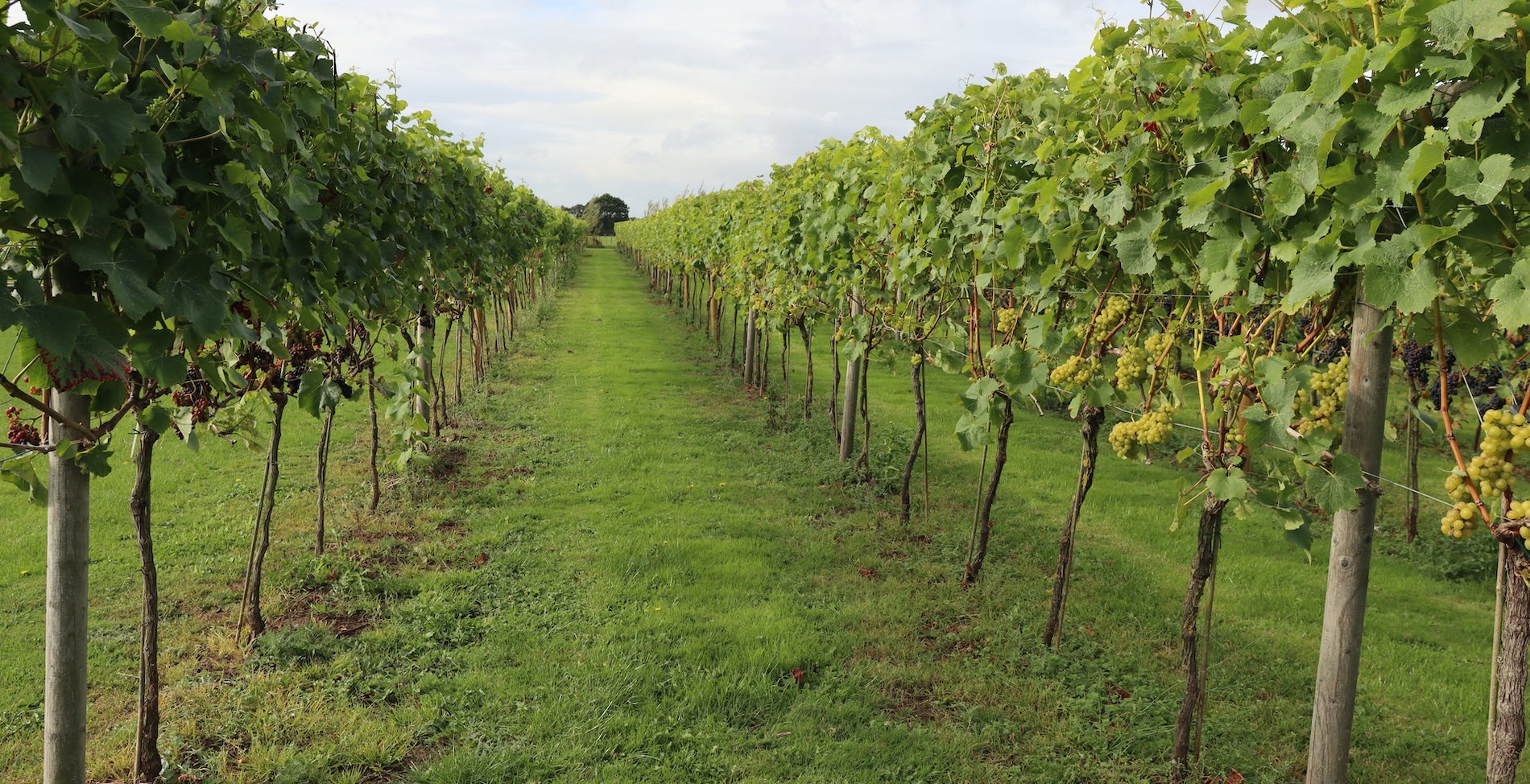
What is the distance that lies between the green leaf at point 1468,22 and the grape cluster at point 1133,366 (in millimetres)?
1681

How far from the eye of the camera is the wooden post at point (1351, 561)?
8.50 ft

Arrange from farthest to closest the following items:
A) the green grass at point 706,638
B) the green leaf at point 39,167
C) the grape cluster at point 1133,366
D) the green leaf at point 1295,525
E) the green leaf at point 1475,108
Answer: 1. the green grass at point 706,638
2. the grape cluster at point 1133,366
3. the green leaf at point 1295,525
4. the green leaf at point 1475,108
5. the green leaf at point 39,167

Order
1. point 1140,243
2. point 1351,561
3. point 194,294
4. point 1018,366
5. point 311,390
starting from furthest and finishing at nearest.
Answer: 1. point 1018,366
2. point 311,390
3. point 1140,243
4. point 1351,561
5. point 194,294

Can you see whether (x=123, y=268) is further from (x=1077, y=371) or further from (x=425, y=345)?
(x=425, y=345)

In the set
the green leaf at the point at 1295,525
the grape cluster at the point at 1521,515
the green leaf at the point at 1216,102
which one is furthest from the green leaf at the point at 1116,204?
the grape cluster at the point at 1521,515

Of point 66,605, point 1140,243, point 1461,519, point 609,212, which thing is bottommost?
point 66,605

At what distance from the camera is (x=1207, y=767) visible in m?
3.62

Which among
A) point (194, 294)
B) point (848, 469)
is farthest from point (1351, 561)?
point (848, 469)

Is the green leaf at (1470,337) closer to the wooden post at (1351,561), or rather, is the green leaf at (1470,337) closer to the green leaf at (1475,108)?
the wooden post at (1351,561)

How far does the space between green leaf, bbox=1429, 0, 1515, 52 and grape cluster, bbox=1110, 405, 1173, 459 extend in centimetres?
147

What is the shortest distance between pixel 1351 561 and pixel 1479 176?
51.0 inches

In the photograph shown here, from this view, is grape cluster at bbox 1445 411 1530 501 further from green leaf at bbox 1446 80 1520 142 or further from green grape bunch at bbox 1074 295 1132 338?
green grape bunch at bbox 1074 295 1132 338

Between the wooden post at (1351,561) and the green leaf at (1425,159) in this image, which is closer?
the green leaf at (1425,159)

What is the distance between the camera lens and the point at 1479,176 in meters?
1.92
